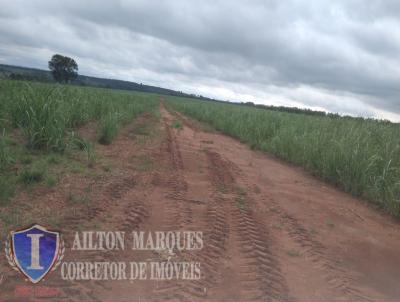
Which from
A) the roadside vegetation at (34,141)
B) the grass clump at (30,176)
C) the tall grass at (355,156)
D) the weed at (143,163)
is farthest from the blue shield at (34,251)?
the tall grass at (355,156)

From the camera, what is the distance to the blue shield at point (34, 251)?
308 cm

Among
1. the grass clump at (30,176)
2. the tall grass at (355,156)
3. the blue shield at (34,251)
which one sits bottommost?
the blue shield at (34,251)

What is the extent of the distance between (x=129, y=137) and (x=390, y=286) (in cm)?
856

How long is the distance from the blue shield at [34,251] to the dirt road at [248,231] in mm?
140

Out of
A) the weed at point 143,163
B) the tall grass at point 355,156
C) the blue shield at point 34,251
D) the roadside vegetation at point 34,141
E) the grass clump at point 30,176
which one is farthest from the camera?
the weed at point 143,163

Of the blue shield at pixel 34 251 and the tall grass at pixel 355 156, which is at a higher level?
the tall grass at pixel 355 156

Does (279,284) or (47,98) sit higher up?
(47,98)

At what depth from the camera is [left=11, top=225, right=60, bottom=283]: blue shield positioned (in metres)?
3.08

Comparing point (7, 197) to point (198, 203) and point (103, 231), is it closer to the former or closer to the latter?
point (103, 231)

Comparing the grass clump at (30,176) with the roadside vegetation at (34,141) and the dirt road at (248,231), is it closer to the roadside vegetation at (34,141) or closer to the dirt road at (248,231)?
the roadside vegetation at (34,141)

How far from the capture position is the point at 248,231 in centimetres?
452

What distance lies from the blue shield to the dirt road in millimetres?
140

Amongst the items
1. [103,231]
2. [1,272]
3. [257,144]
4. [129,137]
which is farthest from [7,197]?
[257,144]

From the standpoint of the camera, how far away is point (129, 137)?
11.3 meters
